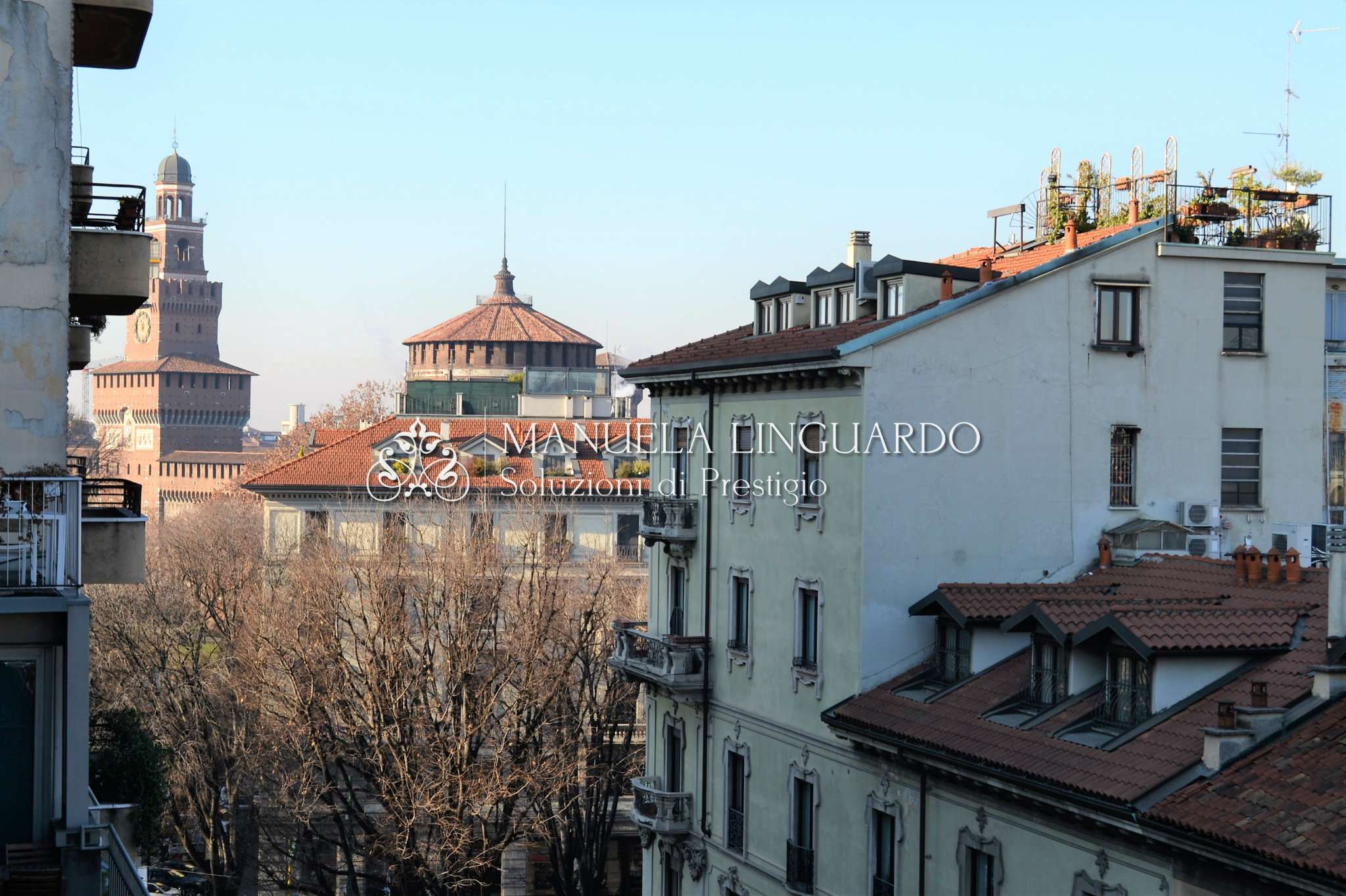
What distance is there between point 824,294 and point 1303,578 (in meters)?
11.0

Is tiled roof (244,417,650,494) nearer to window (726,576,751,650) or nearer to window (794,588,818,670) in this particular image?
window (726,576,751,650)

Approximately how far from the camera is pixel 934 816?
22766 millimetres

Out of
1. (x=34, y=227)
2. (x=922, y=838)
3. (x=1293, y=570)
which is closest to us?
(x=34, y=227)

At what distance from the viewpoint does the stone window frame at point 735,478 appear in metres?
30.6

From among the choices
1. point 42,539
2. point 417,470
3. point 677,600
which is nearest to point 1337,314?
point 677,600

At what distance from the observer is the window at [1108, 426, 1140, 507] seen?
89.0 ft

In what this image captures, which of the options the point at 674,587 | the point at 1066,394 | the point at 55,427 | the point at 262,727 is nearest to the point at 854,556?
the point at 1066,394

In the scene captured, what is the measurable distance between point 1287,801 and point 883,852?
9.20m

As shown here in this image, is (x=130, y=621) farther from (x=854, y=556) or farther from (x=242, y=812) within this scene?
(x=854, y=556)

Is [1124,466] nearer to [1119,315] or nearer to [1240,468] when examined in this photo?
[1240,468]

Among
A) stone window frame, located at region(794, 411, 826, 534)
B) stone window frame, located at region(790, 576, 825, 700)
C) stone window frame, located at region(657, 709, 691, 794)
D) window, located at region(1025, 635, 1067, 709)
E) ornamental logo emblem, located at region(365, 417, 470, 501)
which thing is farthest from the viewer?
ornamental logo emblem, located at region(365, 417, 470, 501)

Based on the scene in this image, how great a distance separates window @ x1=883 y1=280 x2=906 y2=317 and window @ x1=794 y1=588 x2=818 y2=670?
4.90 meters

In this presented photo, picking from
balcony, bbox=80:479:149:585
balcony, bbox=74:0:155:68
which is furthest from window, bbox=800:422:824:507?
balcony, bbox=80:479:149:585

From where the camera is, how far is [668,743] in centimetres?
3462
